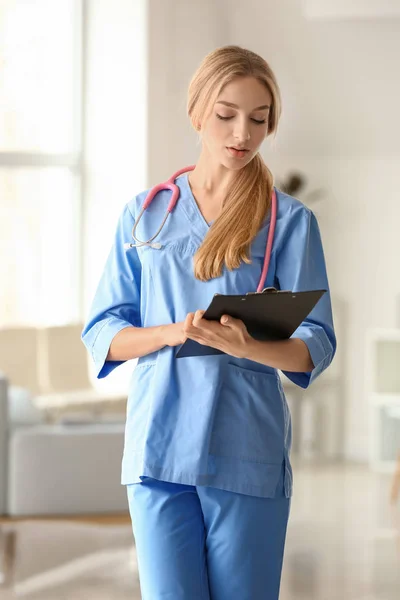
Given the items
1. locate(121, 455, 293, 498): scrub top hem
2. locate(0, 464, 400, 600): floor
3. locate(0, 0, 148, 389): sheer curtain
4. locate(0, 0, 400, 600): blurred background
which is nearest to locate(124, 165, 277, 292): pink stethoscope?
locate(121, 455, 293, 498): scrub top hem

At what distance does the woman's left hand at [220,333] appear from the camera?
1428mm

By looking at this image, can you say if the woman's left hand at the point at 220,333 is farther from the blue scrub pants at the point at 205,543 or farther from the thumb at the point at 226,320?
the blue scrub pants at the point at 205,543

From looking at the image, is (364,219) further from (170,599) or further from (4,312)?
(170,599)

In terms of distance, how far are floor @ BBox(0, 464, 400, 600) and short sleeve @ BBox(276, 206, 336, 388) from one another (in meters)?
2.05

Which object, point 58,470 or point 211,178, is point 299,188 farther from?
point 211,178

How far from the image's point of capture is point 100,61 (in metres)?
7.21

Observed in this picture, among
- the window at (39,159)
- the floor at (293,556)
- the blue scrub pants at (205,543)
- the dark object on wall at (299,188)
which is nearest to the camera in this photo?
the blue scrub pants at (205,543)

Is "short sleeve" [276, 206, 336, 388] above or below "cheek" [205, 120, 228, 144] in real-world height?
below

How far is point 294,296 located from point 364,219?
5532 millimetres

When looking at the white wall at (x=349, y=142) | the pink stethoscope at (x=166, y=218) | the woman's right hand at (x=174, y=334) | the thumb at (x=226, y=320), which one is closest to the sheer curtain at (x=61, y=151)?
the white wall at (x=349, y=142)

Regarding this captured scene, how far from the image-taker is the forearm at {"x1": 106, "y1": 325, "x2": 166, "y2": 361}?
61.3 inches

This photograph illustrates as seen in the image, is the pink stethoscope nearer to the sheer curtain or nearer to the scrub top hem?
the scrub top hem

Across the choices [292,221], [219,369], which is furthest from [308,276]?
[219,369]

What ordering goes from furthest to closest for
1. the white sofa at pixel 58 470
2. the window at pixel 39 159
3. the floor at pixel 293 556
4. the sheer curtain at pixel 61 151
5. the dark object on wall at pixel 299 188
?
1. the window at pixel 39 159
2. the sheer curtain at pixel 61 151
3. the dark object on wall at pixel 299 188
4. the white sofa at pixel 58 470
5. the floor at pixel 293 556
